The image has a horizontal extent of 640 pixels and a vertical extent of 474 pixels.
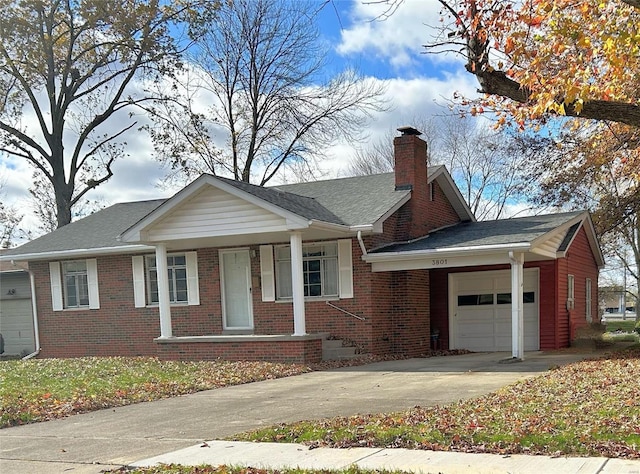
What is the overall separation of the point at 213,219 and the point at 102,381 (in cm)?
455

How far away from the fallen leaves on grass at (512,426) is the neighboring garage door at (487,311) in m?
8.02

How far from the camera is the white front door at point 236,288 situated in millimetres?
16797

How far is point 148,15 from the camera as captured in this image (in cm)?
2634

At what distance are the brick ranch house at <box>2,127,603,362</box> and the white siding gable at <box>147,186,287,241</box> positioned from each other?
0.03m

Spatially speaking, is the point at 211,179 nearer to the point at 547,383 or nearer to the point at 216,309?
the point at 216,309

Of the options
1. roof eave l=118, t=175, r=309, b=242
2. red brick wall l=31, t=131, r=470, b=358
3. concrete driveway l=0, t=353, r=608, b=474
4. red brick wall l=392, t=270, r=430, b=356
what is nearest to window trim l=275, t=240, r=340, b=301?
red brick wall l=31, t=131, r=470, b=358

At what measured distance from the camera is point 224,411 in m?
8.64

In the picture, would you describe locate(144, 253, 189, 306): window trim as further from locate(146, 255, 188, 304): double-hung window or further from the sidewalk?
the sidewalk

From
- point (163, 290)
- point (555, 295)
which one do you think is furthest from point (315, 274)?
point (555, 295)

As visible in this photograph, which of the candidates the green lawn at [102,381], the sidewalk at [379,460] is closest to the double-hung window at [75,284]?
the green lawn at [102,381]

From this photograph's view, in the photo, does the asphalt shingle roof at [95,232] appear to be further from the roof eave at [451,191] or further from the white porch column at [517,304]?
the white porch column at [517,304]

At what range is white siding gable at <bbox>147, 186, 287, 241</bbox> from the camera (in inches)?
558

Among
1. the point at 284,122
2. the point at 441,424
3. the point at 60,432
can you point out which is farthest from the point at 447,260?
the point at 284,122

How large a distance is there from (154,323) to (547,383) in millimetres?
11757
